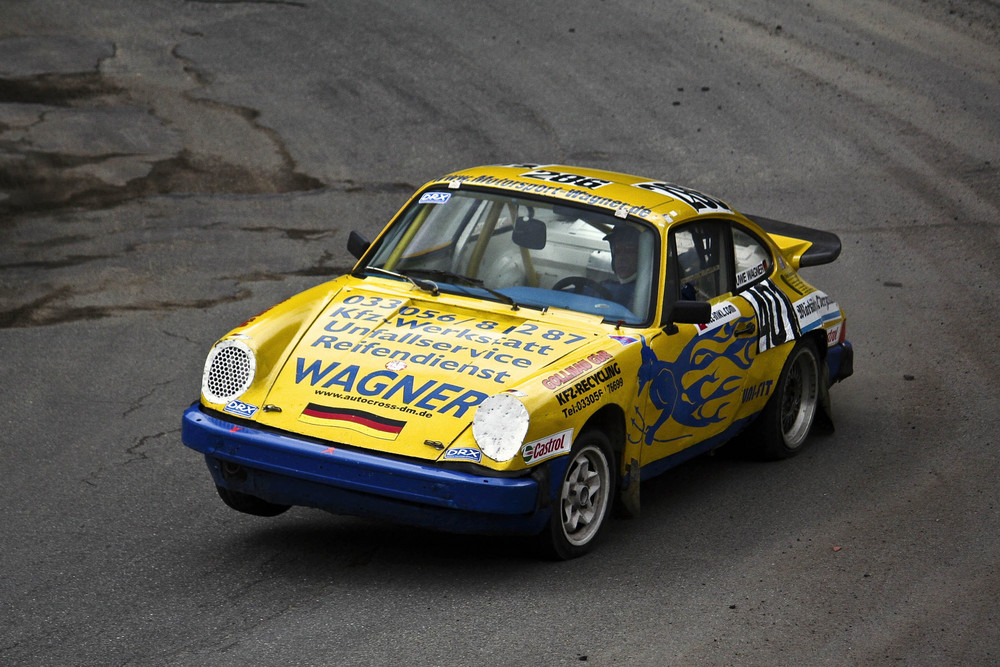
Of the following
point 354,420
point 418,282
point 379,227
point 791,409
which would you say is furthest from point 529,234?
point 379,227

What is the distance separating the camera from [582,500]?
5.72 meters

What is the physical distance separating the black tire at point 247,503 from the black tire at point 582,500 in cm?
135

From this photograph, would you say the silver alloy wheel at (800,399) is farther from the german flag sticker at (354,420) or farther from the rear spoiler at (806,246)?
the german flag sticker at (354,420)

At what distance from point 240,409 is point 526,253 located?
176cm

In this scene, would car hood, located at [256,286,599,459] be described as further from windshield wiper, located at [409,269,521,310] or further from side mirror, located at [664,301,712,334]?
side mirror, located at [664,301,712,334]

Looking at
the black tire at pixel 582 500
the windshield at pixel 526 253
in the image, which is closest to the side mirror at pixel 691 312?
the windshield at pixel 526 253

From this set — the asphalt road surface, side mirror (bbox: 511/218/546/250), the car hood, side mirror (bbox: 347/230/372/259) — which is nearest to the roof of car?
side mirror (bbox: 511/218/546/250)

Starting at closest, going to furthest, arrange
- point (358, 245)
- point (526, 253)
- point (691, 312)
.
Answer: point (691, 312)
point (526, 253)
point (358, 245)

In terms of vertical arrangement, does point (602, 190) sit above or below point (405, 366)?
above

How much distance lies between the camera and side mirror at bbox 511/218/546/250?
257 inches

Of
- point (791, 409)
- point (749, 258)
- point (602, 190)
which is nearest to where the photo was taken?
point (602, 190)

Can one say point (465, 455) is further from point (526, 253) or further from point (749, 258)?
point (749, 258)

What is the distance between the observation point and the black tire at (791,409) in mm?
7238

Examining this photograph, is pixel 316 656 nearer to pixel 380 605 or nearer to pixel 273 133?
pixel 380 605
